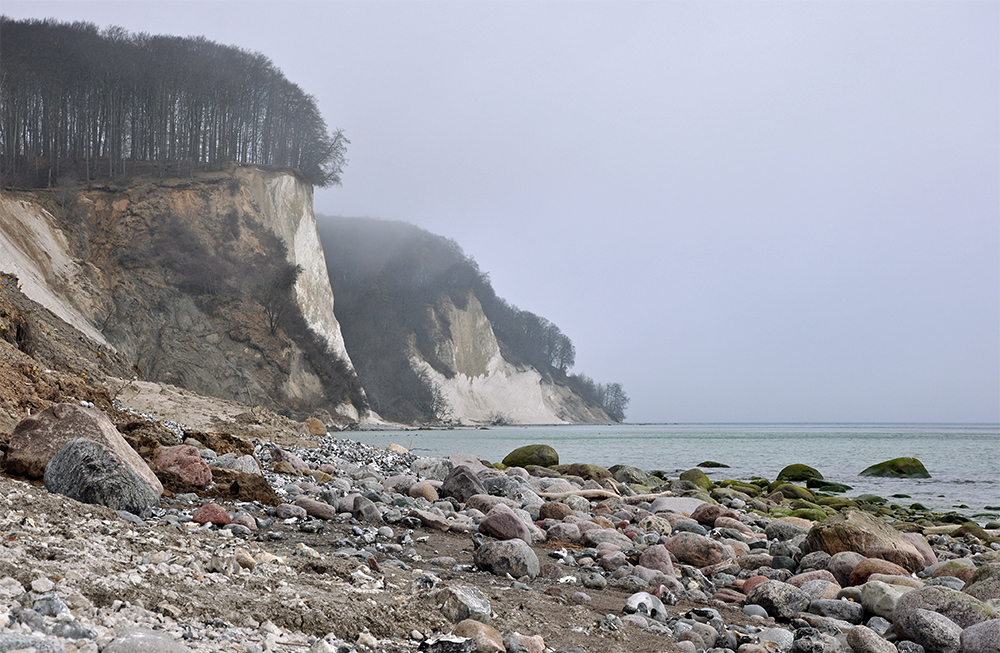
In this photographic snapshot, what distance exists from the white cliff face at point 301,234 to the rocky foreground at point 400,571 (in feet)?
110

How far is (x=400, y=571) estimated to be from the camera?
4.52 meters

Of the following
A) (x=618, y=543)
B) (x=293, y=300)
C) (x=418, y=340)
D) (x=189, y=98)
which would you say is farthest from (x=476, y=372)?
(x=618, y=543)

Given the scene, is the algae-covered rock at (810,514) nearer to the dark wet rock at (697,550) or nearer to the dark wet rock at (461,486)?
the dark wet rock at (697,550)

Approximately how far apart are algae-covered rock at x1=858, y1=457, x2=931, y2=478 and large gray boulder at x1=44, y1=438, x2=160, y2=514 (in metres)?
23.4

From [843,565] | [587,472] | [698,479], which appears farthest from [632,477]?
[843,565]

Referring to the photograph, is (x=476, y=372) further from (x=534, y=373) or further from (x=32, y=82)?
(x=32, y=82)

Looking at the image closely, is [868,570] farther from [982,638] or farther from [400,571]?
[400,571]

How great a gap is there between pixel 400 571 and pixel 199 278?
34.4m

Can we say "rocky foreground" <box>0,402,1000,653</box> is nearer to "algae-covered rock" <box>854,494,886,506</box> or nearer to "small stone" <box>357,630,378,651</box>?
"small stone" <box>357,630,378,651</box>

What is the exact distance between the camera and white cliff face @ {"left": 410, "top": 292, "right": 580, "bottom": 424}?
207 feet

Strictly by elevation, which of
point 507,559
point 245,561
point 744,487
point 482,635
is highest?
point 245,561

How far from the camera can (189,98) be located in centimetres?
3994

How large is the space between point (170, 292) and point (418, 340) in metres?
32.9

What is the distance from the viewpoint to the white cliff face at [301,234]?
4025 centimetres
